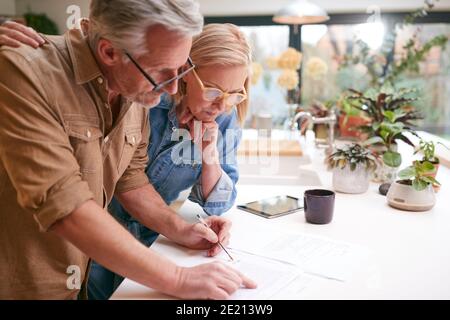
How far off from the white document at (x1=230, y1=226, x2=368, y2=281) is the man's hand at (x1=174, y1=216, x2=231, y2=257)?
0.16ft

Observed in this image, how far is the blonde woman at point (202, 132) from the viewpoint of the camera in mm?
1322

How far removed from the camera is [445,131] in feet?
17.2

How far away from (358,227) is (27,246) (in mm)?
931

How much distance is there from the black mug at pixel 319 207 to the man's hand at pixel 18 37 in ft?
2.84

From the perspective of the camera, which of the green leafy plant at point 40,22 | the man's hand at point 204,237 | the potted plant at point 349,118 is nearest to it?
the man's hand at point 204,237

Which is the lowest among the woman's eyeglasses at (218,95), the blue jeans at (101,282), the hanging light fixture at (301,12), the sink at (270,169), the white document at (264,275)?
the sink at (270,169)

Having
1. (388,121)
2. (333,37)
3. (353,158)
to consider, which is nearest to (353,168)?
(353,158)

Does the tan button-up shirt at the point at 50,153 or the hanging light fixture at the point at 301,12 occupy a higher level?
the hanging light fixture at the point at 301,12

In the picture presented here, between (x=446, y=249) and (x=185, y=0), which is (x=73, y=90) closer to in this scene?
(x=185, y=0)

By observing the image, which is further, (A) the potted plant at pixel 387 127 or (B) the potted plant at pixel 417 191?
(A) the potted plant at pixel 387 127

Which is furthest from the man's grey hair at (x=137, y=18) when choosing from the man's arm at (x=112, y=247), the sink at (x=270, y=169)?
the sink at (x=270, y=169)

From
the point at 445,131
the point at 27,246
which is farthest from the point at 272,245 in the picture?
the point at 445,131

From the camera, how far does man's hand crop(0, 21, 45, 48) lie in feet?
2.99

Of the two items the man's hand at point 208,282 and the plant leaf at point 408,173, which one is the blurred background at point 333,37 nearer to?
the plant leaf at point 408,173
